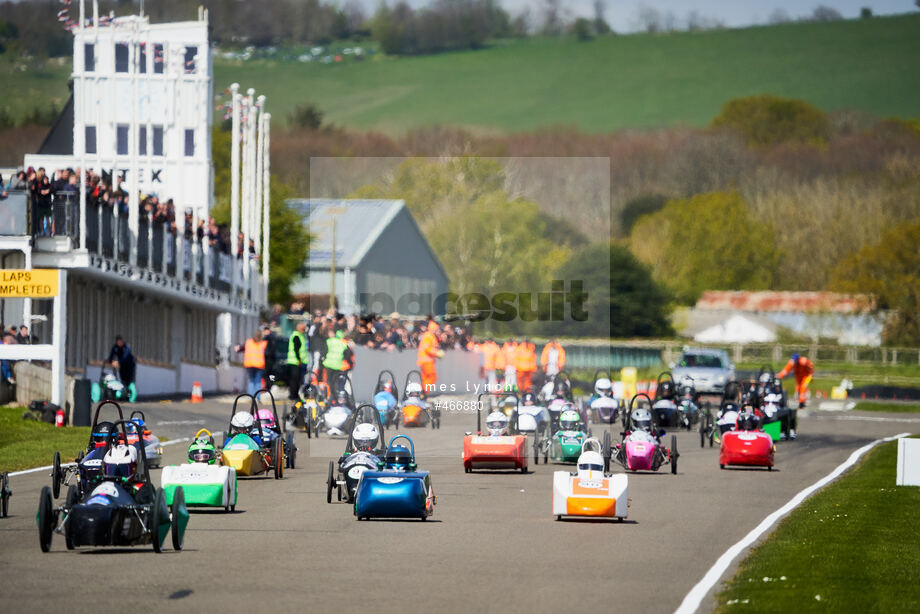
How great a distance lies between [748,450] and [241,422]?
895cm

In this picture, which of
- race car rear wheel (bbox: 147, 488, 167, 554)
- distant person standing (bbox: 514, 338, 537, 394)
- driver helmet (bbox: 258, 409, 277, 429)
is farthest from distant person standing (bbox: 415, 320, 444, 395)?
race car rear wheel (bbox: 147, 488, 167, 554)

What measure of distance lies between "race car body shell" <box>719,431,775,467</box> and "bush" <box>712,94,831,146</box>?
112834 millimetres

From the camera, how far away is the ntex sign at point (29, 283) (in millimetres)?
34156

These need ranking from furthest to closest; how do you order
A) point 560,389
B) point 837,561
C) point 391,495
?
point 560,389 → point 391,495 → point 837,561

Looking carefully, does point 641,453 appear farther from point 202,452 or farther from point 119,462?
point 119,462

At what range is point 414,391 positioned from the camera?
3400 cm

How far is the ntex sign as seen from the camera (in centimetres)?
3416

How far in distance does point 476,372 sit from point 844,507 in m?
30.2

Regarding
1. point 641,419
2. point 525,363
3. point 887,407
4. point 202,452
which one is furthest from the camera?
point 887,407

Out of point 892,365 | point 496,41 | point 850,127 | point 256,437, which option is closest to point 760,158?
point 850,127

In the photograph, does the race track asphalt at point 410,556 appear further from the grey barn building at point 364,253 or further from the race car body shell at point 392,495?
the grey barn building at point 364,253

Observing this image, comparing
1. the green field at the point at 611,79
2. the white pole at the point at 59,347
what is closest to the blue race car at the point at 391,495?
the white pole at the point at 59,347

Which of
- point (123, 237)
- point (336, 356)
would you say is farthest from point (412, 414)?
point (123, 237)

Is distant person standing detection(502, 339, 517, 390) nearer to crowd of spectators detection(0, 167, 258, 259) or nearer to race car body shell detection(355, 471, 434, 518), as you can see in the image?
crowd of spectators detection(0, 167, 258, 259)
